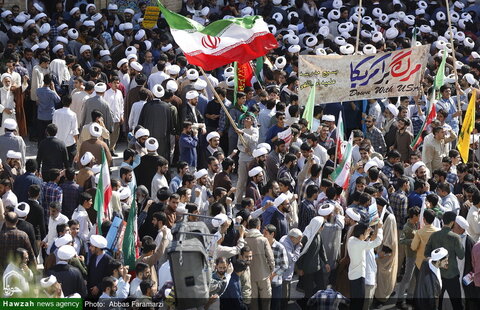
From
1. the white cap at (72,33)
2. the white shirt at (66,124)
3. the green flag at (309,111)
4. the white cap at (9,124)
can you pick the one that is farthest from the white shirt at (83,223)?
the white cap at (72,33)

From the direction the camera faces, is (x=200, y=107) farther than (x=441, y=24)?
No

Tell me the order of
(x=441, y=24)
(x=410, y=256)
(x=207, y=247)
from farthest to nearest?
1. (x=441, y=24)
2. (x=410, y=256)
3. (x=207, y=247)

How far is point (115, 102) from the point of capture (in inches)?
773

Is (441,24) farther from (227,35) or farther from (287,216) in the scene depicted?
(287,216)

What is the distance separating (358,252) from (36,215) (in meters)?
3.71

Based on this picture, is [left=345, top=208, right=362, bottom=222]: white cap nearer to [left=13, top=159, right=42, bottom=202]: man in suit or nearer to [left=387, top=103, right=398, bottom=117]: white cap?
[left=13, top=159, right=42, bottom=202]: man in suit

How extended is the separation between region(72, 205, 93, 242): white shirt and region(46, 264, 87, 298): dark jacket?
1307mm

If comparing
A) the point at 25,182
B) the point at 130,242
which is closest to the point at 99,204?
the point at 130,242

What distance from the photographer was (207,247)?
1303 cm

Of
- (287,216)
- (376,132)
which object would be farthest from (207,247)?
(376,132)

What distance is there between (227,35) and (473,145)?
3958mm

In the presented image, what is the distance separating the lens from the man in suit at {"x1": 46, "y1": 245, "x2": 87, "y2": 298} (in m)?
13.6

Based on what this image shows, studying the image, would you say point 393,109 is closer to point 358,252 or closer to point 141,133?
point 141,133

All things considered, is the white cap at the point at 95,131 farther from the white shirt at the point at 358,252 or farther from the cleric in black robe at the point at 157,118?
the white shirt at the point at 358,252
